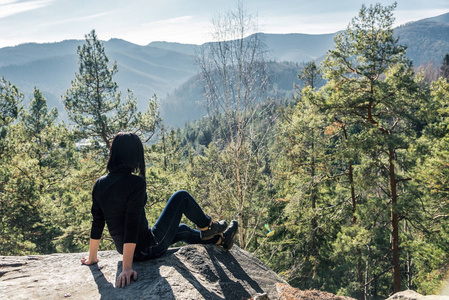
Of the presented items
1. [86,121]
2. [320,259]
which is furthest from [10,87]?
[320,259]

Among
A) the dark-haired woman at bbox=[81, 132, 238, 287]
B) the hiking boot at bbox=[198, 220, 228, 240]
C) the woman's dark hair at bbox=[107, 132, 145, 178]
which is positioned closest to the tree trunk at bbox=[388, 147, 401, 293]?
the hiking boot at bbox=[198, 220, 228, 240]

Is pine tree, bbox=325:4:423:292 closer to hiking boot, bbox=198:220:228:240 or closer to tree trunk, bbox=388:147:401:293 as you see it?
tree trunk, bbox=388:147:401:293

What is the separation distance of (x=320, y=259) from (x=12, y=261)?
15063 millimetres

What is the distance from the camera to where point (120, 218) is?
305 centimetres

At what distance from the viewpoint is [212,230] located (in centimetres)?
387

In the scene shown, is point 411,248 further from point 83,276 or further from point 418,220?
point 83,276

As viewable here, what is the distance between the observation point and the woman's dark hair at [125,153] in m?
2.93

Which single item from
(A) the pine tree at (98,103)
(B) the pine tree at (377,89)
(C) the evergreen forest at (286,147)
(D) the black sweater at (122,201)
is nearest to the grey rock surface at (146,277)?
(D) the black sweater at (122,201)

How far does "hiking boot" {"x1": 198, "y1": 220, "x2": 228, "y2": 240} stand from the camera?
3.85 meters

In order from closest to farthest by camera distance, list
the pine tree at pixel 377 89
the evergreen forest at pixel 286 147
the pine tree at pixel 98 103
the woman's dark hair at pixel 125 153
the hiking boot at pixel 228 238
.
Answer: the woman's dark hair at pixel 125 153, the hiking boot at pixel 228 238, the evergreen forest at pixel 286 147, the pine tree at pixel 377 89, the pine tree at pixel 98 103

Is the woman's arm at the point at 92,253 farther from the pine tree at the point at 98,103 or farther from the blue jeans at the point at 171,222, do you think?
the pine tree at the point at 98,103

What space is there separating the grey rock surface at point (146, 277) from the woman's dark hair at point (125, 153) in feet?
3.54

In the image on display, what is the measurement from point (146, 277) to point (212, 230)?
3.63ft

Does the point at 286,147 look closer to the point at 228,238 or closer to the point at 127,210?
the point at 228,238
